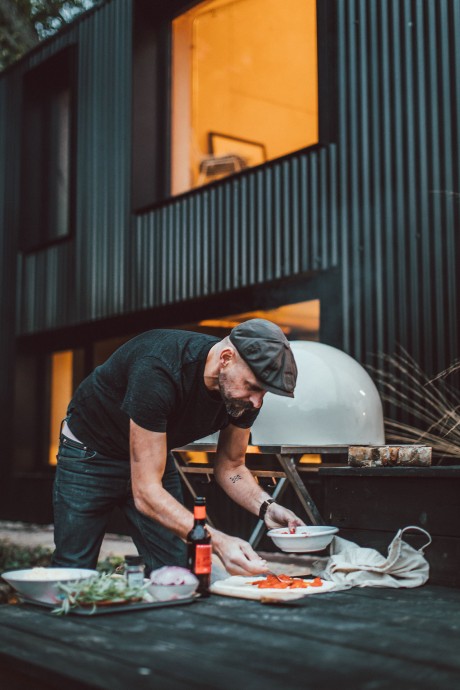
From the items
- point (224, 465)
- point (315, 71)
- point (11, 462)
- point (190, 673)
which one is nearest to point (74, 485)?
point (224, 465)

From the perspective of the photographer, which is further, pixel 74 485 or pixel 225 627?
pixel 74 485

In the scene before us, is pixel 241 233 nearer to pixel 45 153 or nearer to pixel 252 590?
pixel 45 153

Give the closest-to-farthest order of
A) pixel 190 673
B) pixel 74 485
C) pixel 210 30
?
pixel 190 673 → pixel 74 485 → pixel 210 30

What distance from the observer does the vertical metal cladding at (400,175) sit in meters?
6.22

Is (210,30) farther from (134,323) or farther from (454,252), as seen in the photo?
(454,252)

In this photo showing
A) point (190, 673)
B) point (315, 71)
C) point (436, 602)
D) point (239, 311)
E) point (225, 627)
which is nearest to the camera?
point (190, 673)

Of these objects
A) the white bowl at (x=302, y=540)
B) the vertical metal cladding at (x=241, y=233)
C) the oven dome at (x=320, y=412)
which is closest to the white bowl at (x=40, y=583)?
the white bowl at (x=302, y=540)

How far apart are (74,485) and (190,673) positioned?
1.72m

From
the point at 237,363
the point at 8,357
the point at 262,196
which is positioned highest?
the point at 262,196

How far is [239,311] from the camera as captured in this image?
27.1 feet

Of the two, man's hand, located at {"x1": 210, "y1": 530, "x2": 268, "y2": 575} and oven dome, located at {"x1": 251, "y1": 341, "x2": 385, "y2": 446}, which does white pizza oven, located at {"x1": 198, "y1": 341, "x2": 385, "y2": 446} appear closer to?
oven dome, located at {"x1": 251, "y1": 341, "x2": 385, "y2": 446}

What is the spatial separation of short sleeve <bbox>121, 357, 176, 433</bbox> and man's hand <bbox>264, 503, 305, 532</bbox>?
558 mm

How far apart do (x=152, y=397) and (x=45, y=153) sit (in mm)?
9135

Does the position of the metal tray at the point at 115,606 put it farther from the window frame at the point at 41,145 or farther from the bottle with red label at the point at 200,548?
the window frame at the point at 41,145
